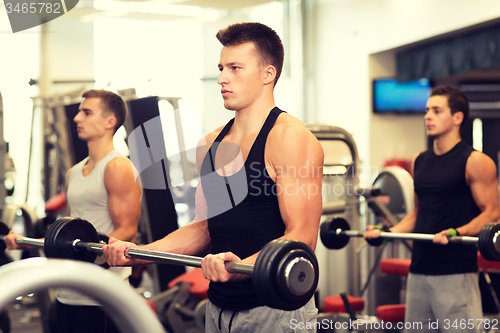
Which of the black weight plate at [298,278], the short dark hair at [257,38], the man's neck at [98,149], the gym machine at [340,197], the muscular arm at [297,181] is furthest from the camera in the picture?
Result: the gym machine at [340,197]

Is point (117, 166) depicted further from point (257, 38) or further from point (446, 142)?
point (446, 142)

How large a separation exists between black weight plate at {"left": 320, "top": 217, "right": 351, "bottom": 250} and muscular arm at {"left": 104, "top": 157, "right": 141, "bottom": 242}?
0.98 meters

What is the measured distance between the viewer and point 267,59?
4.94 feet

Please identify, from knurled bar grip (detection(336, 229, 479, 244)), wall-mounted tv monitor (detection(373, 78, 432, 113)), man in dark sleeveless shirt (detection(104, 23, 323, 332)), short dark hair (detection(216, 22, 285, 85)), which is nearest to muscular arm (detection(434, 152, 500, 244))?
knurled bar grip (detection(336, 229, 479, 244))

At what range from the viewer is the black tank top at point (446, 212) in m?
2.34

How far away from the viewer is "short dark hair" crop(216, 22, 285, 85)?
4.88 feet

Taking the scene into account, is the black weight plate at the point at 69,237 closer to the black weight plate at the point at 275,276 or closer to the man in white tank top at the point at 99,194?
the man in white tank top at the point at 99,194

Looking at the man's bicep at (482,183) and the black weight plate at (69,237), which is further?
the man's bicep at (482,183)

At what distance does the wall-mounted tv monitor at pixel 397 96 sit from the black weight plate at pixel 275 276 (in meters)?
5.64

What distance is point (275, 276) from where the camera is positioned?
1048 mm

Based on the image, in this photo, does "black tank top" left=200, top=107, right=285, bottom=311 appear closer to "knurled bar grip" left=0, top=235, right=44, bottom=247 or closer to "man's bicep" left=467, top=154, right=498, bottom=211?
"knurled bar grip" left=0, top=235, right=44, bottom=247

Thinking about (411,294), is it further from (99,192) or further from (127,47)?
(127,47)

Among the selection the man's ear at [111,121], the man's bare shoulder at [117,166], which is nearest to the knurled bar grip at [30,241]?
the man's bare shoulder at [117,166]

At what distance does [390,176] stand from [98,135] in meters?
2.38
